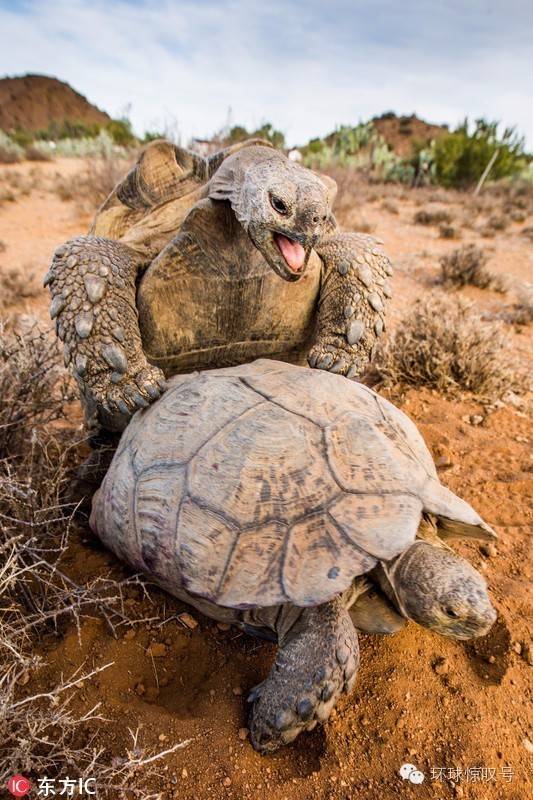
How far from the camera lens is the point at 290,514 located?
1389 millimetres


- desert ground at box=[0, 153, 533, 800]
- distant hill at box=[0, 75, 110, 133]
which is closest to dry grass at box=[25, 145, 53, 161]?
desert ground at box=[0, 153, 533, 800]

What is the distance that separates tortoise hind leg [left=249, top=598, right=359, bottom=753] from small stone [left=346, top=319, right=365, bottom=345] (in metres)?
0.99


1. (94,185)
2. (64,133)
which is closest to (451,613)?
(94,185)

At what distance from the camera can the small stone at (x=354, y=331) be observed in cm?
197

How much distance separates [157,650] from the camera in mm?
1644

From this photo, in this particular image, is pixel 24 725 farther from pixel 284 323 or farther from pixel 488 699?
pixel 284 323

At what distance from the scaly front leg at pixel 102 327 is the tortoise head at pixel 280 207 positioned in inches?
22.2

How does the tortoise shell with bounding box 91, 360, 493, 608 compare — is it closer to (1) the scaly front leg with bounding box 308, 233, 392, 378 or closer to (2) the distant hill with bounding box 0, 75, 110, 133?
(1) the scaly front leg with bounding box 308, 233, 392, 378

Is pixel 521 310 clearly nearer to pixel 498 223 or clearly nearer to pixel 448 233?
pixel 448 233

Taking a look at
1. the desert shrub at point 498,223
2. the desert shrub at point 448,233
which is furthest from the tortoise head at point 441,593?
the desert shrub at point 498,223

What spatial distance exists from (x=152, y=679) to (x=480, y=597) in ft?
3.34

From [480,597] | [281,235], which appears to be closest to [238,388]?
[281,235]

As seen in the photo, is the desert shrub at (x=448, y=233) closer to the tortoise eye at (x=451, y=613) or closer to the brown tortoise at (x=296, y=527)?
the brown tortoise at (x=296, y=527)

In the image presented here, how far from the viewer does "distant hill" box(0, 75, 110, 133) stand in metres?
44.3
